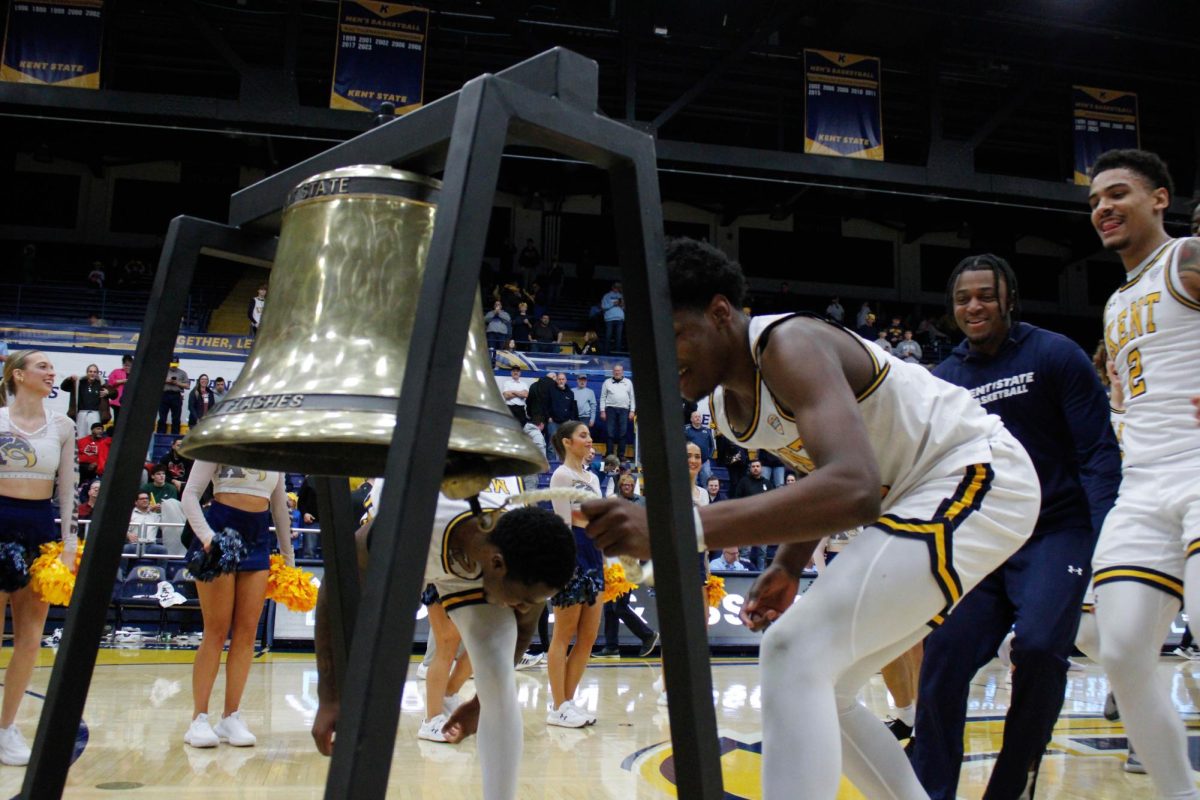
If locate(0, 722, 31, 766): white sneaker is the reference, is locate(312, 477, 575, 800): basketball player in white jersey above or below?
above

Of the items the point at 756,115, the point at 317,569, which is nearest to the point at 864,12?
the point at 756,115

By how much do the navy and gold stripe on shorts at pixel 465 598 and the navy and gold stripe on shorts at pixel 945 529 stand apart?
68.7 inches

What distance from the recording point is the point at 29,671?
17.8ft

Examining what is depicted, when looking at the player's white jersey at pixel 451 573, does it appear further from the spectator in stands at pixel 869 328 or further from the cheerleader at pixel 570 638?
the spectator in stands at pixel 869 328

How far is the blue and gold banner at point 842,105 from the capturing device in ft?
52.5

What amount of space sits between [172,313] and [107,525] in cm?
49

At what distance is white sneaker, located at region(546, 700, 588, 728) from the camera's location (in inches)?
257

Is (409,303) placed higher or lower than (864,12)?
lower

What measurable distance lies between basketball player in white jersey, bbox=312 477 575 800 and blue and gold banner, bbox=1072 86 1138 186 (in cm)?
1564

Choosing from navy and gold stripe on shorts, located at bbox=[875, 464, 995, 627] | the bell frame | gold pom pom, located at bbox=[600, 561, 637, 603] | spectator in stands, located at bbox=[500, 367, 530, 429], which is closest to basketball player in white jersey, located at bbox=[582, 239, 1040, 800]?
navy and gold stripe on shorts, located at bbox=[875, 464, 995, 627]

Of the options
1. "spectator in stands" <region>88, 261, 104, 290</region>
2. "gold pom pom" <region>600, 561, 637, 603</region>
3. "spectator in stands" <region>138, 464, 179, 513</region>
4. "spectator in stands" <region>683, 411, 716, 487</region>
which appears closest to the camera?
"gold pom pom" <region>600, 561, 637, 603</region>

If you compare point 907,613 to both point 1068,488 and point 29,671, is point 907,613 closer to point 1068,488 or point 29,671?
point 1068,488

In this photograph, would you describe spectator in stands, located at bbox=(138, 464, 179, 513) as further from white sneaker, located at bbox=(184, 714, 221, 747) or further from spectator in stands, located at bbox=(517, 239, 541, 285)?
spectator in stands, located at bbox=(517, 239, 541, 285)

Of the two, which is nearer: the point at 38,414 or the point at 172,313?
the point at 172,313
